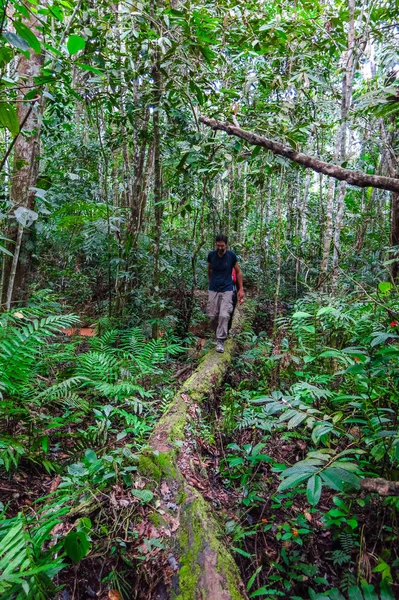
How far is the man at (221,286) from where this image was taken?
5.67 metres

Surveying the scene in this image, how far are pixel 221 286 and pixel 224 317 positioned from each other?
0.51m

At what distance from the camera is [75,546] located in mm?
1574

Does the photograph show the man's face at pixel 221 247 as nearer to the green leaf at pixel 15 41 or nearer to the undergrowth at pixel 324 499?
the undergrowth at pixel 324 499

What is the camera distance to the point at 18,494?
95.9 inches

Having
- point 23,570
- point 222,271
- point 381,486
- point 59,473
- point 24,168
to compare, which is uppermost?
point 24,168

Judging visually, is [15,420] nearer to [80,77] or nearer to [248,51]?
[248,51]

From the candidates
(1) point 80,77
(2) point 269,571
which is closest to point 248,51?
(1) point 80,77

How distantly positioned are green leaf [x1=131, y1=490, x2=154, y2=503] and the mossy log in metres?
0.14

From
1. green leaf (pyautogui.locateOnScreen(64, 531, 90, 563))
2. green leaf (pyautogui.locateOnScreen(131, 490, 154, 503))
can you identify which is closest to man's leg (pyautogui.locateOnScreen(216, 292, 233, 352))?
green leaf (pyautogui.locateOnScreen(131, 490, 154, 503))

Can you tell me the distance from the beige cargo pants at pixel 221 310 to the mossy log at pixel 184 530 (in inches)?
94.2

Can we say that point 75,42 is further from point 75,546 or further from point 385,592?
point 385,592

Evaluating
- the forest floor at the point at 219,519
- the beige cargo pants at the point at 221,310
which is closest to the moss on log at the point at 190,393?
the forest floor at the point at 219,519

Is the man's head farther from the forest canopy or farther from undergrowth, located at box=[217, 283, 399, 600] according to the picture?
undergrowth, located at box=[217, 283, 399, 600]

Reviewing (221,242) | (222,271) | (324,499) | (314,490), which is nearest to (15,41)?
(314,490)
